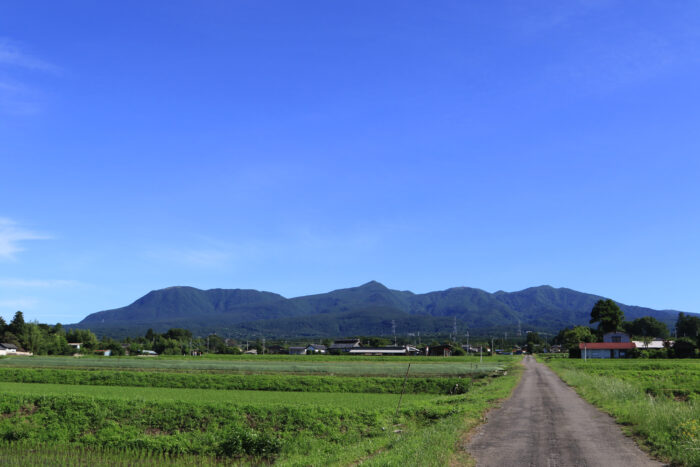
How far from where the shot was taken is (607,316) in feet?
501

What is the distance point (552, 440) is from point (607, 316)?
148158 mm

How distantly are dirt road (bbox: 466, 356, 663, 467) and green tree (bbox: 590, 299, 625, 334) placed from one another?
443ft

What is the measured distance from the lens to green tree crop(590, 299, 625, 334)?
498 feet

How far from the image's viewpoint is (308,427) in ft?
91.2

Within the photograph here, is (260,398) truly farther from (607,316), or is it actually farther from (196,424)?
(607,316)

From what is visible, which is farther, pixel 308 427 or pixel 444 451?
→ pixel 308 427

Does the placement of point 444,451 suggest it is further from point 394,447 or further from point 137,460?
point 137,460

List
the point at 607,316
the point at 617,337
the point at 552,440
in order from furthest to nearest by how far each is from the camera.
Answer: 1. the point at 607,316
2. the point at 617,337
3. the point at 552,440

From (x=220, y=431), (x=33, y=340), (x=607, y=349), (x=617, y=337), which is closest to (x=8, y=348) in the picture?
(x=33, y=340)

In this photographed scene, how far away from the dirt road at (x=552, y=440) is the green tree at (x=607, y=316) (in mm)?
135069

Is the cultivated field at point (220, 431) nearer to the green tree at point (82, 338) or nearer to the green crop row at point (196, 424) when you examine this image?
the green crop row at point (196, 424)

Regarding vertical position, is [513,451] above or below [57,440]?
above

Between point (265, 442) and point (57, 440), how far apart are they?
12.8 metres

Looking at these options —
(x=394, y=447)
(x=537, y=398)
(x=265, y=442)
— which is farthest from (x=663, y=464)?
(x=537, y=398)
